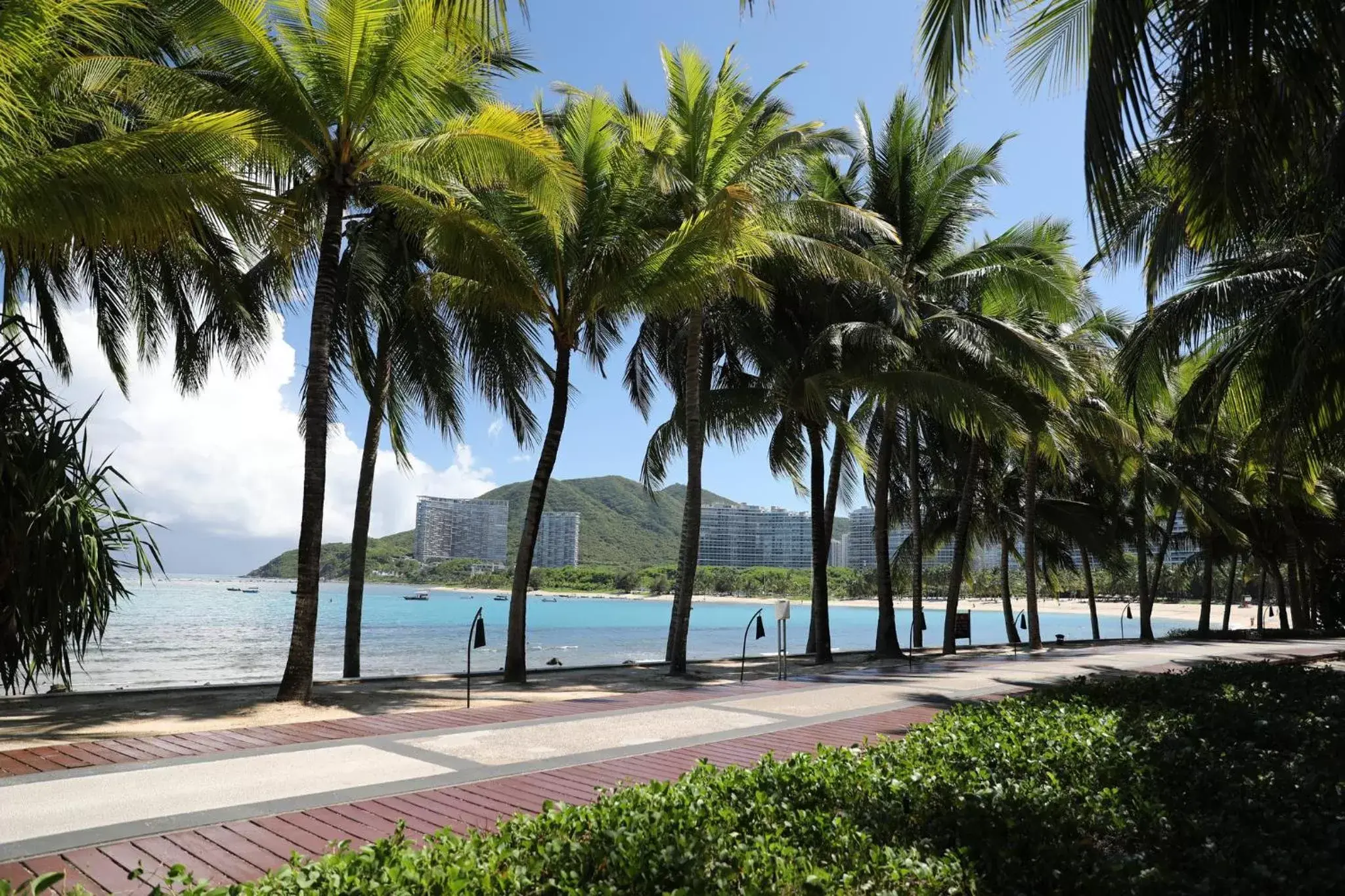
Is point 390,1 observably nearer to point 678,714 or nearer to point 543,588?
point 678,714

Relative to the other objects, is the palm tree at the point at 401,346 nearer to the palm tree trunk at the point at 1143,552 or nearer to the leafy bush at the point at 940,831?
the leafy bush at the point at 940,831

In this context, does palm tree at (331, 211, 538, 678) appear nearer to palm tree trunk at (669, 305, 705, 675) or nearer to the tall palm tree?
palm tree trunk at (669, 305, 705, 675)

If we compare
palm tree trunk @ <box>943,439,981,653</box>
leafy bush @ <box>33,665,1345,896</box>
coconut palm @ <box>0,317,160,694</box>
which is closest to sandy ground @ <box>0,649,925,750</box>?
coconut palm @ <box>0,317,160,694</box>

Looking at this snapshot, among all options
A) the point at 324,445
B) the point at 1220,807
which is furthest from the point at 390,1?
the point at 1220,807

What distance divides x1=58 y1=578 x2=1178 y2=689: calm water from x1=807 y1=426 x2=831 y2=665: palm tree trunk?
9280 millimetres

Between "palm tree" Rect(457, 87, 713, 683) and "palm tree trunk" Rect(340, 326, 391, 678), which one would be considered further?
"palm tree trunk" Rect(340, 326, 391, 678)

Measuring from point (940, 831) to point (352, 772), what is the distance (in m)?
3.63

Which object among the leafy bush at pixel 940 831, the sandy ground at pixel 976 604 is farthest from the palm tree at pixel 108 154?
the sandy ground at pixel 976 604

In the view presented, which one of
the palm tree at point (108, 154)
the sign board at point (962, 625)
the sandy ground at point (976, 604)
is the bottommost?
the sandy ground at point (976, 604)

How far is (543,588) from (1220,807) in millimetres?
140039

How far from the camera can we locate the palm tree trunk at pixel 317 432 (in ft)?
34.6

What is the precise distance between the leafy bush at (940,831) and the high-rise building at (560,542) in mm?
122501

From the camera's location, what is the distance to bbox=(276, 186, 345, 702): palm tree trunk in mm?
10547

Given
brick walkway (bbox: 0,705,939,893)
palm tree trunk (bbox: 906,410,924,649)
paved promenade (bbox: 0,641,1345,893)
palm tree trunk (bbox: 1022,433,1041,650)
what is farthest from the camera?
palm tree trunk (bbox: 1022,433,1041,650)
